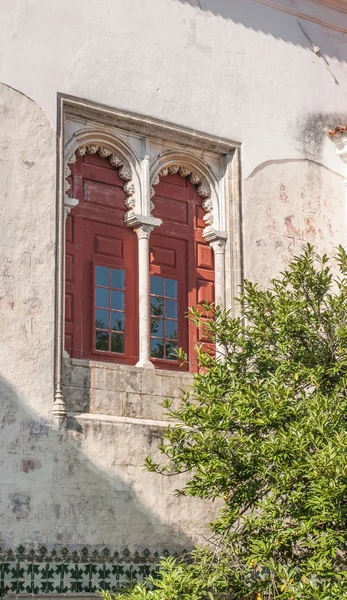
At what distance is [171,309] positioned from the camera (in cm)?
1440

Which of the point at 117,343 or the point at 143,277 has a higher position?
the point at 143,277

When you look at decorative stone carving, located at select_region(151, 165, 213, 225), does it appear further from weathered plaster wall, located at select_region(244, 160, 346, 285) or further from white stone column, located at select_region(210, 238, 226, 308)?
weathered plaster wall, located at select_region(244, 160, 346, 285)

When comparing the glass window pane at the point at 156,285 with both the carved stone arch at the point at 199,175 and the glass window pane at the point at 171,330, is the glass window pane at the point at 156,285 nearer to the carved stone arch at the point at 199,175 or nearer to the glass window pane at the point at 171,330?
the glass window pane at the point at 171,330

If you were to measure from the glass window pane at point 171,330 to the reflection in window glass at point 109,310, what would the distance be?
22.8 inches

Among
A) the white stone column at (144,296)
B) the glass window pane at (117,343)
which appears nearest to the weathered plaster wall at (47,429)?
the white stone column at (144,296)

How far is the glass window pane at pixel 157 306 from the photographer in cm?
1425

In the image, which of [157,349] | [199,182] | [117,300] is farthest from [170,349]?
[199,182]

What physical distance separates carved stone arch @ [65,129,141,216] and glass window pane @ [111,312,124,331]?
1201 millimetres

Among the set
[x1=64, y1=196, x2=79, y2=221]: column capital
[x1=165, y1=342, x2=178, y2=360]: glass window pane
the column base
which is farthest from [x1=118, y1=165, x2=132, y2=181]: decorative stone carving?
the column base

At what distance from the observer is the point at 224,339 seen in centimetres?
1225

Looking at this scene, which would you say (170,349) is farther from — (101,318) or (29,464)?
(29,464)

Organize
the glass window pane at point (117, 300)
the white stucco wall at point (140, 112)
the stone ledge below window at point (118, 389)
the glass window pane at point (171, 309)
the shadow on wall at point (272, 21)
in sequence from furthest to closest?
1. the shadow on wall at point (272, 21)
2. the glass window pane at point (171, 309)
3. the glass window pane at point (117, 300)
4. the stone ledge below window at point (118, 389)
5. the white stucco wall at point (140, 112)

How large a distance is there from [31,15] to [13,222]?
228 cm

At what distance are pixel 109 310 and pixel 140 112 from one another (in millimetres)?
2243
